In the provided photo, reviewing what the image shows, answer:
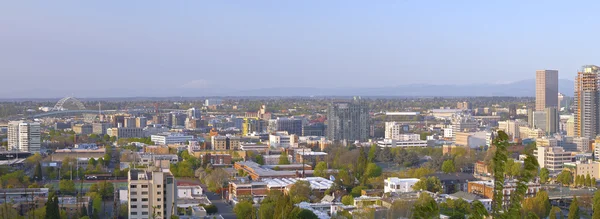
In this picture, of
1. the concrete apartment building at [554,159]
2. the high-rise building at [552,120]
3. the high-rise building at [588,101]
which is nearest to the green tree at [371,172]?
the concrete apartment building at [554,159]

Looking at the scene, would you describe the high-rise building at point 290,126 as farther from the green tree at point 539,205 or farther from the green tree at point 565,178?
the green tree at point 539,205

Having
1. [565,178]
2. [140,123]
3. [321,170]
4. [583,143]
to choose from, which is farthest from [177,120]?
[565,178]

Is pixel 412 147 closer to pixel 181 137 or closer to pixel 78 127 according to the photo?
pixel 181 137

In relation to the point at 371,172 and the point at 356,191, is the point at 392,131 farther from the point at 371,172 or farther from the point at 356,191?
the point at 356,191

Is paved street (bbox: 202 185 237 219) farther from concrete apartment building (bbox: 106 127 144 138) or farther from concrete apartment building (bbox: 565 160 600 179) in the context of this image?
concrete apartment building (bbox: 106 127 144 138)

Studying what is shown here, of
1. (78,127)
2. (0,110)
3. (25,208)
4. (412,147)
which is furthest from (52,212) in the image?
(0,110)
